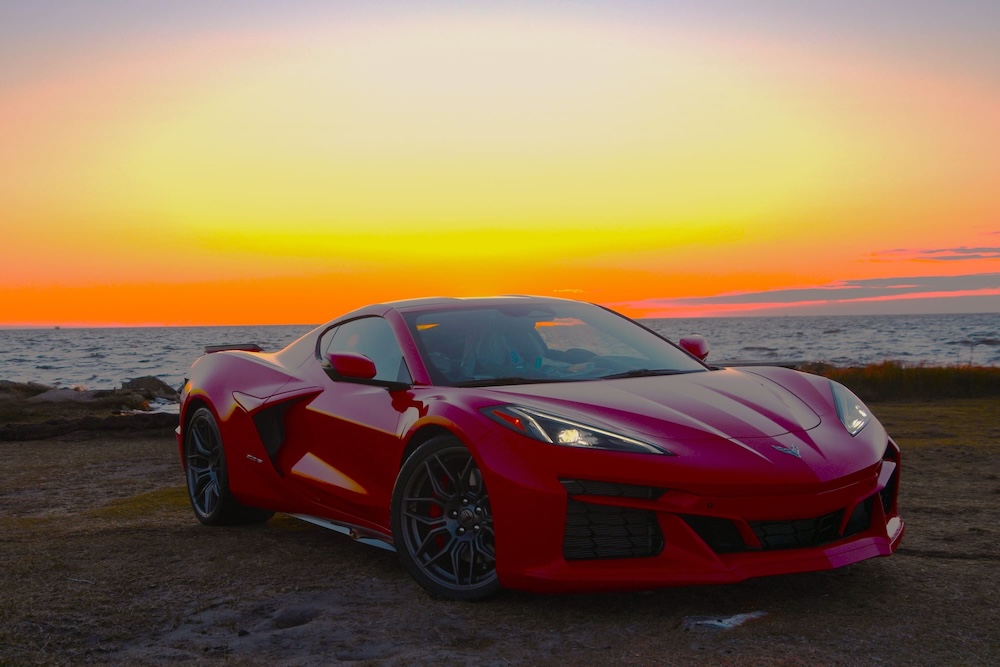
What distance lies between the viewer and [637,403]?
412 cm

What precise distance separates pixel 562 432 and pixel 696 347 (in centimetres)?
194

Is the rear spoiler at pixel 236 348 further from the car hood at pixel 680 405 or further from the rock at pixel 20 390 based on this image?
the rock at pixel 20 390

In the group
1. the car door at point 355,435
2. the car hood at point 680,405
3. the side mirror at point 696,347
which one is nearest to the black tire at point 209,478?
the car door at point 355,435

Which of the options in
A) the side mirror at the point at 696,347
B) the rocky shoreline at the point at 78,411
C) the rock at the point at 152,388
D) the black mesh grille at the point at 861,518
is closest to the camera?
the black mesh grille at the point at 861,518

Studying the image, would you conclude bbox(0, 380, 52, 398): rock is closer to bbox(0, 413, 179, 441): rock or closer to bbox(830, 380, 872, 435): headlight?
bbox(0, 413, 179, 441): rock

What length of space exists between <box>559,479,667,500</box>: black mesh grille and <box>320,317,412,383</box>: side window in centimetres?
128

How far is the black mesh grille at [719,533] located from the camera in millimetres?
3668

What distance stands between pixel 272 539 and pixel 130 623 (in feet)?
5.61

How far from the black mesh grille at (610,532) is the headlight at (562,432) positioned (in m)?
0.23

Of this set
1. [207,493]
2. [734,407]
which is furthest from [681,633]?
[207,493]

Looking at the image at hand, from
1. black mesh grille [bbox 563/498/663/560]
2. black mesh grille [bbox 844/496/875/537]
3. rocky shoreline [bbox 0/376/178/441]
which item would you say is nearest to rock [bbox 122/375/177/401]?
rocky shoreline [bbox 0/376/178/441]

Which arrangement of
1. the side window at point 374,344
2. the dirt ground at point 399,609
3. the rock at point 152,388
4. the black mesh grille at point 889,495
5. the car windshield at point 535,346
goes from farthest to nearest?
the rock at point 152,388, the side window at point 374,344, the car windshield at point 535,346, the black mesh grille at point 889,495, the dirt ground at point 399,609

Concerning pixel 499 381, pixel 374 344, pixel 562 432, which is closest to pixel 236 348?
pixel 374 344

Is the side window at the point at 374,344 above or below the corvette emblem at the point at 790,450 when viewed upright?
above
